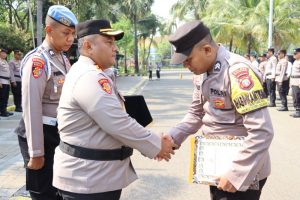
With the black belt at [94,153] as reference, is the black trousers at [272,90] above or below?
below

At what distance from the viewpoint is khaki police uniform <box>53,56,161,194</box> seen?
7.68 feet

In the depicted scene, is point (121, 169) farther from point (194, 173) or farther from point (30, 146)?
point (30, 146)

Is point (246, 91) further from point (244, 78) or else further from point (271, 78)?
point (271, 78)

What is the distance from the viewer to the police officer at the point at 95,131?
2352 millimetres

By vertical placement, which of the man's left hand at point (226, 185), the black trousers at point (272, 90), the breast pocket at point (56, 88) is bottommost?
the black trousers at point (272, 90)

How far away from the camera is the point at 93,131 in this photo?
2.43 metres

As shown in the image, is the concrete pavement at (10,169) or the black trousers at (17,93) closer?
the concrete pavement at (10,169)

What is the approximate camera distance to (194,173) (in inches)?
98.7

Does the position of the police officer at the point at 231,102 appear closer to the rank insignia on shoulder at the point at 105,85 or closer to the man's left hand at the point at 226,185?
the man's left hand at the point at 226,185

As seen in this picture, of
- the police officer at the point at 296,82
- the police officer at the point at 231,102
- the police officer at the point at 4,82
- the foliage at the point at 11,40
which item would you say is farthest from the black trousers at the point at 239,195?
the foliage at the point at 11,40

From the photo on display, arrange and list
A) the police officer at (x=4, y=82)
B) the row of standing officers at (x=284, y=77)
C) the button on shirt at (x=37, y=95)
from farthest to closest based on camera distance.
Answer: the police officer at (x=4, y=82) → the row of standing officers at (x=284, y=77) → the button on shirt at (x=37, y=95)

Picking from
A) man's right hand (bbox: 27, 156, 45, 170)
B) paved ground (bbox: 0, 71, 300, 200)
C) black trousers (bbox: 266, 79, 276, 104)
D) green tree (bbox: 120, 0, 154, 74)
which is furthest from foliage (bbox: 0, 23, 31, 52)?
green tree (bbox: 120, 0, 154, 74)

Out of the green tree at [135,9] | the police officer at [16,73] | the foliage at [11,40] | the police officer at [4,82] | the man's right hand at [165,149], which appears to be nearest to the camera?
the man's right hand at [165,149]

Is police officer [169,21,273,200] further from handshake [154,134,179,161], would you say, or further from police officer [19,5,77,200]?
police officer [19,5,77,200]
